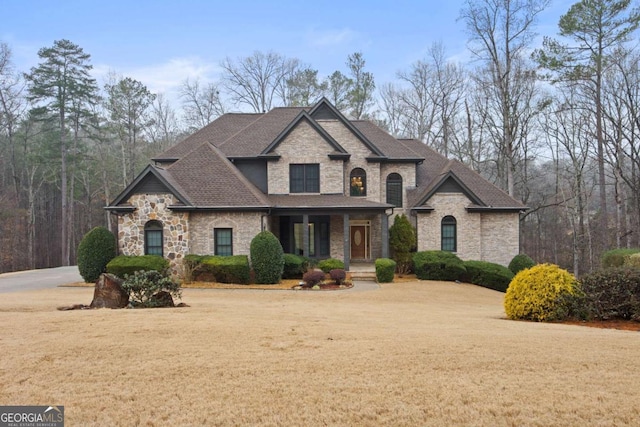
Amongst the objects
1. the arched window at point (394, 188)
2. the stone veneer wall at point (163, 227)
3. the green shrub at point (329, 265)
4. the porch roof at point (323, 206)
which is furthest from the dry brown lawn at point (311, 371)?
the arched window at point (394, 188)

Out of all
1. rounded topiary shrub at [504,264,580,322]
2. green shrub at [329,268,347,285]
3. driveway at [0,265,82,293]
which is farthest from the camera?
green shrub at [329,268,347,285]

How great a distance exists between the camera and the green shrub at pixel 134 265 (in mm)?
17984

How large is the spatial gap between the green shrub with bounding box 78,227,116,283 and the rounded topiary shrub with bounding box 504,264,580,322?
16.6m

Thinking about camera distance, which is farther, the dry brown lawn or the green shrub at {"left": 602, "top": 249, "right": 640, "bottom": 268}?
the green shrub at {"left": 602, "top": 249, "right": 640, "bottom": 268}

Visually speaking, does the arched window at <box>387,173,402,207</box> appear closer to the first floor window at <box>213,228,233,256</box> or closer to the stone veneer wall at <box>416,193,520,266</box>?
the stone veneer wall at <box>416,193,520,266</box>

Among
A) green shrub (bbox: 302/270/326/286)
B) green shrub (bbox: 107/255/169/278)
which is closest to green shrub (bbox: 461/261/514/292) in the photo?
green shrub (bbox: 302/270/326/286)

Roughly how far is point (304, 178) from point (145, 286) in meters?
13.2

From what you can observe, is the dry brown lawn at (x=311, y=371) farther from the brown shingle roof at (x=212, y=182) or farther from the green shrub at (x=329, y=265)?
the brown shingle roof at (x=212, y=182)

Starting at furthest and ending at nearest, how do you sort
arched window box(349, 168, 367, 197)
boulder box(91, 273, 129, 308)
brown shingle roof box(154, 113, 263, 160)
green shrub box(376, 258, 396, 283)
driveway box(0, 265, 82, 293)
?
brown shingle roof box(154, 113, 263, 160)
arched window box(349, 168, 367, 197)
green shrub box(376, 258, 396, 283)
driveway box(0, 265, 82, 293)
boulder box(91, 273, 129, 308)

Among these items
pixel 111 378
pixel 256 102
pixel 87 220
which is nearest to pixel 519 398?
pixel 111 378

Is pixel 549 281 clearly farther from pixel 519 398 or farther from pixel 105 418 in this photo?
pixel 105 418

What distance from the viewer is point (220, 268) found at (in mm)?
18500

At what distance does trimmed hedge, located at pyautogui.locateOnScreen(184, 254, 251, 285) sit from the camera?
726 inches

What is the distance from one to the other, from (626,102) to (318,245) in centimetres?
2200
